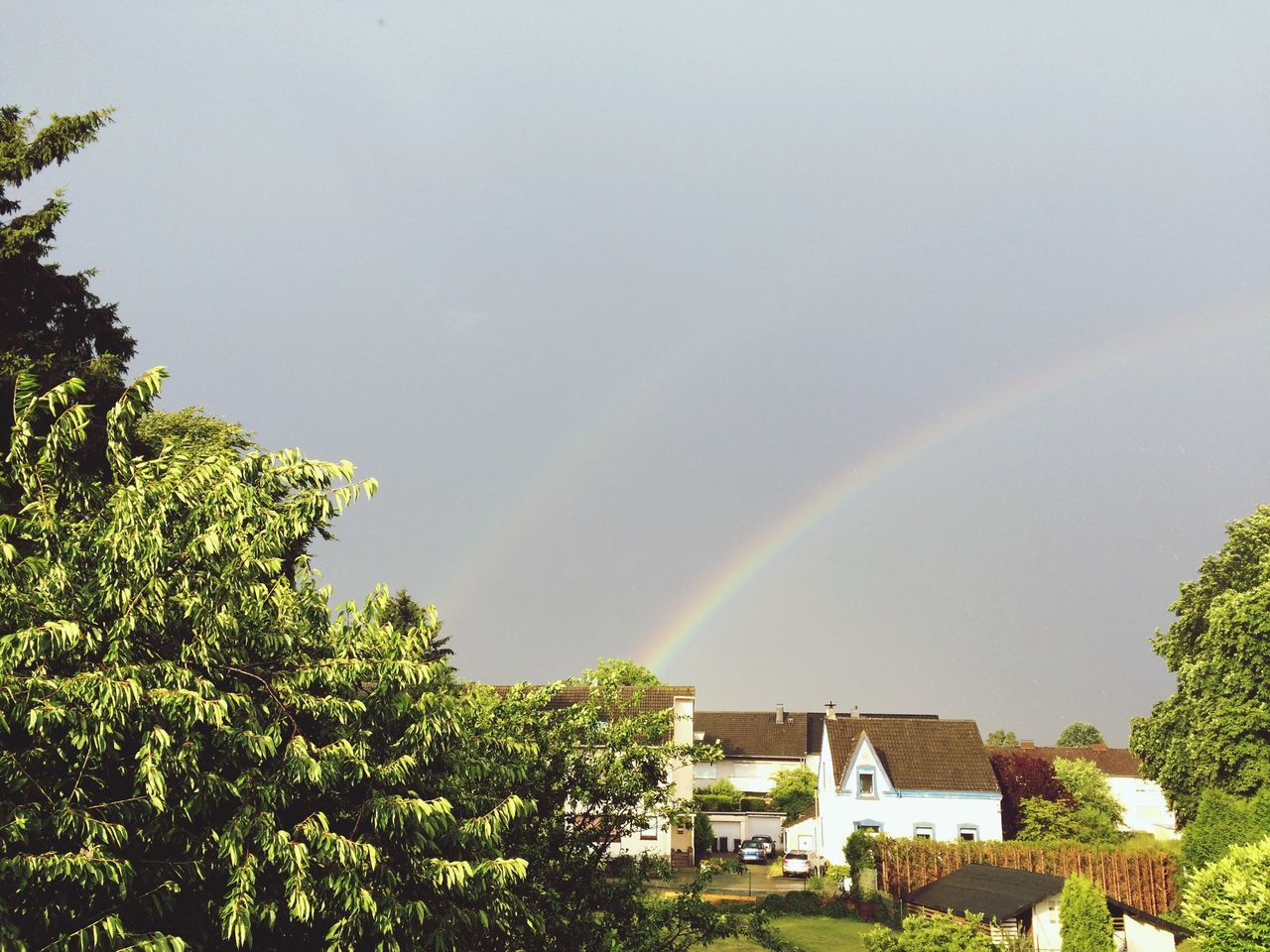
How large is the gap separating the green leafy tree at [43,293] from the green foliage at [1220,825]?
39.4 meters

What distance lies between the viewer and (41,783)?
27.8 feet

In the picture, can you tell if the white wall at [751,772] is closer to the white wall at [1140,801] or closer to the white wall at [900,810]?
the white wall at [1140,801]

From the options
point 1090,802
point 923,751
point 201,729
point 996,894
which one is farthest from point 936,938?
point 1090,802

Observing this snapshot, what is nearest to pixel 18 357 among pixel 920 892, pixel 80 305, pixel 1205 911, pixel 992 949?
pixel 80 305

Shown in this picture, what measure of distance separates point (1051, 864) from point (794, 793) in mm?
Answer: 39121

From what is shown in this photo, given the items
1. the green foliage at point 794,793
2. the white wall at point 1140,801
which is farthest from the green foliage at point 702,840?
the white wall at point 1140,801

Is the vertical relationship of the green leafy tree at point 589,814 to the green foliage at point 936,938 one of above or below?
above

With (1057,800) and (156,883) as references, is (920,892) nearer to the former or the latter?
(1057,800)

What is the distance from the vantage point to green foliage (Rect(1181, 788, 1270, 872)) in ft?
119

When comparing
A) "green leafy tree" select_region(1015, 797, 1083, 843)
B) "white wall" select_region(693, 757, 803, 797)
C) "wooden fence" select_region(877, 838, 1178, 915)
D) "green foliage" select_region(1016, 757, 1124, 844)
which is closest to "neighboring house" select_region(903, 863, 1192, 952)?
"wooden fence" select_region(877, 838, 1178, 915)

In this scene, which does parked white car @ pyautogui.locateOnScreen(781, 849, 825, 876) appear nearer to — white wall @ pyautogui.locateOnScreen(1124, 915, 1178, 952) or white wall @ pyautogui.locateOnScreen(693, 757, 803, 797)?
white wall @ pyautogui.locateOnScreen(1124, 915, 1178, 952)

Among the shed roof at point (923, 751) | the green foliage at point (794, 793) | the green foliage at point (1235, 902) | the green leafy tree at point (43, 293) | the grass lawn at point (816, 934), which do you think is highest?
the green leafy tree at point (43, 293)

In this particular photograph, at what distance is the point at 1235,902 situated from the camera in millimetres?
21656

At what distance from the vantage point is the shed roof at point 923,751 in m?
59.4
